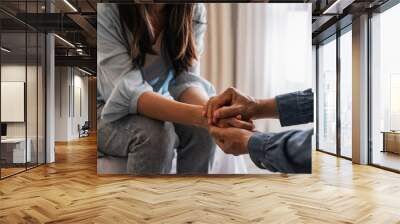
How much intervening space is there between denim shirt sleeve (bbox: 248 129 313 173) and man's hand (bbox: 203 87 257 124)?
1.33 ft

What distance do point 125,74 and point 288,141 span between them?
2760 millimetres

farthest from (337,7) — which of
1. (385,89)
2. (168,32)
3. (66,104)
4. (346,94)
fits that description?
(66,104)

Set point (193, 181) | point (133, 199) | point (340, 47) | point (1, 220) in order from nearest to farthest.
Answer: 1. point (1, 220)
2. point (133, 199)
3. point (193, 181)
4. point (340, 47)

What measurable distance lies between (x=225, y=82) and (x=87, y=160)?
4396mm

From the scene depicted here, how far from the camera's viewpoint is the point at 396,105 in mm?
7188

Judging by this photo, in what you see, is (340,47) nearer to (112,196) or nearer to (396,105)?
(396,105)

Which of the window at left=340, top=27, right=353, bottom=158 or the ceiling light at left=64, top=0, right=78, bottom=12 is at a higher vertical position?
the ceiling light at left=64, top=0, right=78, bottom=12

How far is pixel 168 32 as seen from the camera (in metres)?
6.14

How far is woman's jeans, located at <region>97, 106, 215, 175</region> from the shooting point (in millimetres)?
6031

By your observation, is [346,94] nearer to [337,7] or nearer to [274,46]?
[337,7]

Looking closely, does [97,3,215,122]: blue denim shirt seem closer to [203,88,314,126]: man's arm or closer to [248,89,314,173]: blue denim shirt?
[203,88,314,126]: man's arm

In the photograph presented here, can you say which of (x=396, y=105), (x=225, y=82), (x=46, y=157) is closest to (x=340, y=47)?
(x=396, y=105)

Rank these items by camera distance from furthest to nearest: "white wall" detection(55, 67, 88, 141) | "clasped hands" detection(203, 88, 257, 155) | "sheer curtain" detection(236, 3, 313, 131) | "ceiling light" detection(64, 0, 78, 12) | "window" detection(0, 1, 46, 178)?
"white wall" detection(55, 67, 88, 141) → "ceiling light" detection(64, 0, 78, 12) → "window" detection(0, 1, 46, 178) → "sheer curtain" detection(236, 3, 313, 131) → "clasped hands" detection(203, 88, 257, 155)

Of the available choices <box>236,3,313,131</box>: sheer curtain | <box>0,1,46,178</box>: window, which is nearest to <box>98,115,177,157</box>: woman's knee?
<box>236,3,313,131</box>: sheer curtain
